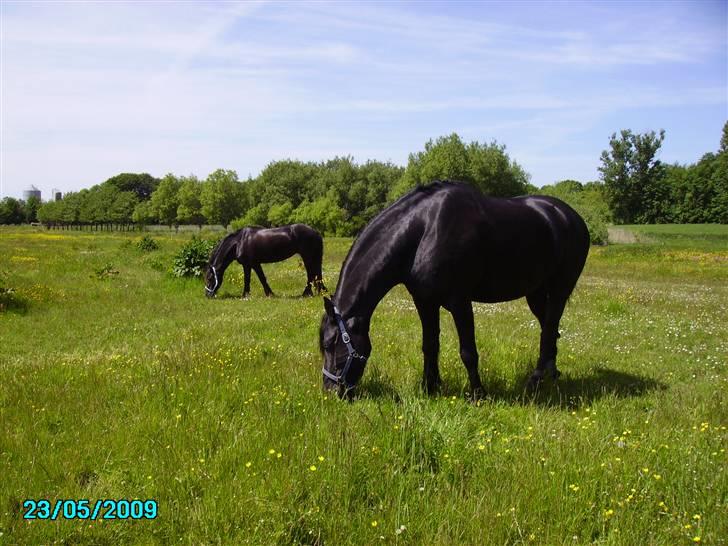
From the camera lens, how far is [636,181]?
90312 millimetres

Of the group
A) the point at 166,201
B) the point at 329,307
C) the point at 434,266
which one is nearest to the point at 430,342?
the point at 434,266

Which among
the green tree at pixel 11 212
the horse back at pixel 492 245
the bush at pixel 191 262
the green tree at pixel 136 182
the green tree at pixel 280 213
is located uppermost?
the green tree at pixel 136 182

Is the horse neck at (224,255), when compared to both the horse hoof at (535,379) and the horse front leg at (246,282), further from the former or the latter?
the horse hoof at (535,379)

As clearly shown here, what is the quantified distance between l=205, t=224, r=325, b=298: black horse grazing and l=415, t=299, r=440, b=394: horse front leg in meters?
11.2

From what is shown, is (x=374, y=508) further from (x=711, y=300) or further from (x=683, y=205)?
(x=683, y=205)

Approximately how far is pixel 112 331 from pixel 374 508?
974 centimetres

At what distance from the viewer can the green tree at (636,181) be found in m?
88.2

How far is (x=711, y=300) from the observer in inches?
710

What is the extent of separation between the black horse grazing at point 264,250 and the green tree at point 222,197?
7431 centimetres

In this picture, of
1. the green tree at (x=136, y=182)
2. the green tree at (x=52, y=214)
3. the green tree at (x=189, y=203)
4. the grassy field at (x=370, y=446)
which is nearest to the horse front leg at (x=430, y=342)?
the grassy field at (x=370, y=446)

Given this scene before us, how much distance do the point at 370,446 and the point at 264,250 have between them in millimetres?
14641

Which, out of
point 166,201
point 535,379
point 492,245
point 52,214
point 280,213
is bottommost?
point 535,379

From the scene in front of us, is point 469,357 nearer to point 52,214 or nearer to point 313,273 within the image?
point 313,273

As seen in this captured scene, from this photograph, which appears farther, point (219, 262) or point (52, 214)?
point (52, 214)
